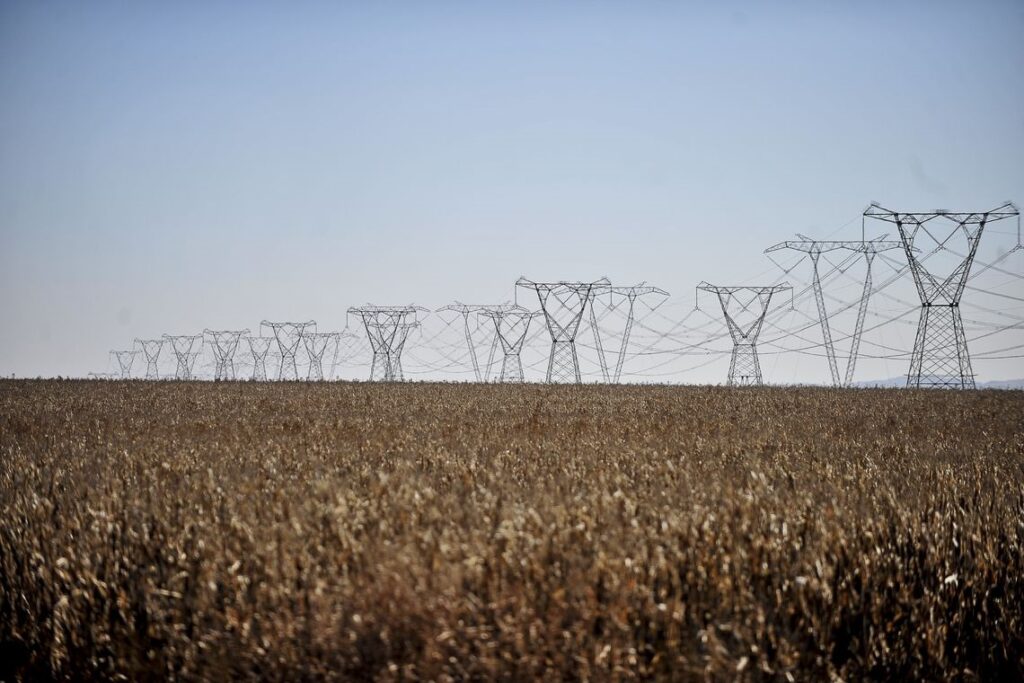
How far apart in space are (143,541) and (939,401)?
26.0 m

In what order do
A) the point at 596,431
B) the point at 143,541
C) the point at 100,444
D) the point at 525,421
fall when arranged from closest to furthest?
the point at 143,541 → the point at 100,444 → the point at 596,431 → the point at 525,421

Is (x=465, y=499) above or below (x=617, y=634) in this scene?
above

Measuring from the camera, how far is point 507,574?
467 centimetres

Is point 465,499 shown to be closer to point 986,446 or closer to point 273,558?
point 273,558

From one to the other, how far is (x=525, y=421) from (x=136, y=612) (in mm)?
11402

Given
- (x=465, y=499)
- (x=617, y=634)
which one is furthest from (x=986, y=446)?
(x=617, y=634)

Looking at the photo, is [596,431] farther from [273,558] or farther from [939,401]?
[939,401]

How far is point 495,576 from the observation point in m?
4.53

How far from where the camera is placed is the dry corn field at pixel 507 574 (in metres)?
4.31

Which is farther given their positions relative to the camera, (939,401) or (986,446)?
(939,401)

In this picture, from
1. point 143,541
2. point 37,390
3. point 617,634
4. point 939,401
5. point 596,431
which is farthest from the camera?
point 37,390

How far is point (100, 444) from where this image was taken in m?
12.2

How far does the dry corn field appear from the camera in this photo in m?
4.31

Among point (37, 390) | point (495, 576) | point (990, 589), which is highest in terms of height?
point (37, 390)
